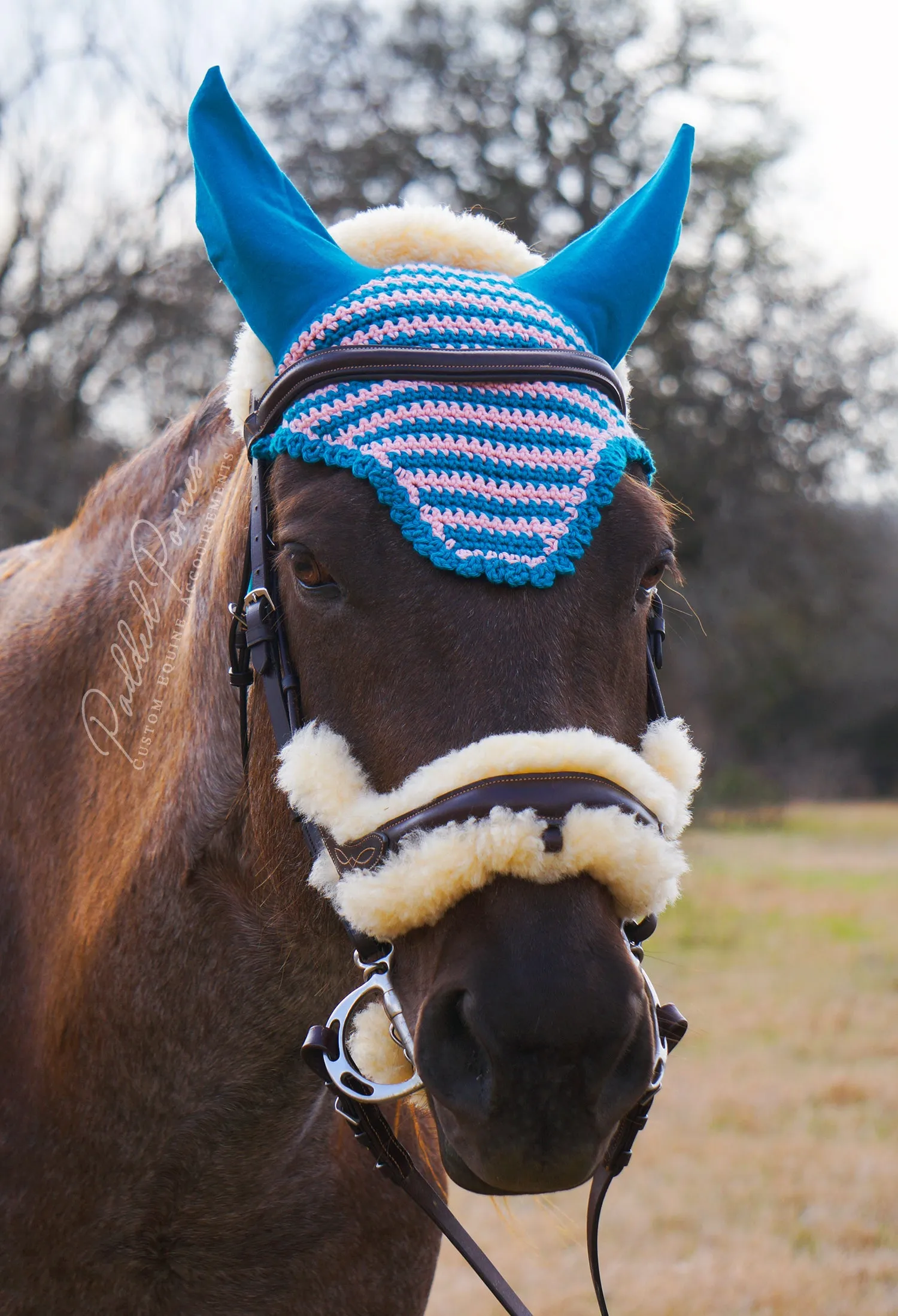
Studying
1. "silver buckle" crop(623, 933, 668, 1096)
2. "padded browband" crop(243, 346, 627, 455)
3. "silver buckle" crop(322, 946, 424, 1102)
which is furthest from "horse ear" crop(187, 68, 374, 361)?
"silver buckle" crop(623, 933, 668, 1096)

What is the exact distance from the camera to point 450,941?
59.6 inches

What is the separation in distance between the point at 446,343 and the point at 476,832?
788mm

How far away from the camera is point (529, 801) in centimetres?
150

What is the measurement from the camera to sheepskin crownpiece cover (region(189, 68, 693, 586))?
167cm

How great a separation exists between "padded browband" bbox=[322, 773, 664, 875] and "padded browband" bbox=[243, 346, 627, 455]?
0.65 m

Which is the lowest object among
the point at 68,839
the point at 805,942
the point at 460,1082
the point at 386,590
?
the point at 805,942

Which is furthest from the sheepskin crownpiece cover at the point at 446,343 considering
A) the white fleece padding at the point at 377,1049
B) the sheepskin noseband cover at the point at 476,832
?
the white fleece padding at the point at 377,1049

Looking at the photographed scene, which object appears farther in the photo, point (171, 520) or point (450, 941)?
point (171, 520)

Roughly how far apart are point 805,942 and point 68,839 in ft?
30.0

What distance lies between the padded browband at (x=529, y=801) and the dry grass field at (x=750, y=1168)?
0.46 m

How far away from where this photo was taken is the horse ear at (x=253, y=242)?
191cm

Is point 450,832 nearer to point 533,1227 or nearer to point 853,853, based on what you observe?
point 533,1227

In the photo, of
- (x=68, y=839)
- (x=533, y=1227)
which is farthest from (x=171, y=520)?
(x=533, y=1227)

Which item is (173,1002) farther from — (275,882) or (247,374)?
(247,374)
